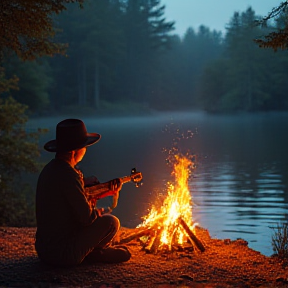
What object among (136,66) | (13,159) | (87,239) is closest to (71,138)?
(87,239)

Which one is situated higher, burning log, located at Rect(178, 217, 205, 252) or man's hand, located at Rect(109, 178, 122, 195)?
man's hand, located at Rect(109, 178, 122, 195)

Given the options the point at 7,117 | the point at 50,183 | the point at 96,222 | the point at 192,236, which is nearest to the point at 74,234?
the point at 96,222

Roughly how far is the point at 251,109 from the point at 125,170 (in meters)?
44.8

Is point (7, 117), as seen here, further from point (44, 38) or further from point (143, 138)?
point (143, 138)

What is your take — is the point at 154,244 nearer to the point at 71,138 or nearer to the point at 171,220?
the point at 171,220

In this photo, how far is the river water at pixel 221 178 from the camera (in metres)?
11.0

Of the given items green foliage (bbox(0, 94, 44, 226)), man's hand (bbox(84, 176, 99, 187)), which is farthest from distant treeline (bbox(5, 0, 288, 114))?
man's hand (bbox(84, 176, 99, 187))

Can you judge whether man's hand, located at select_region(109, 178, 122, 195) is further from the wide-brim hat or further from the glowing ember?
the glowing ember

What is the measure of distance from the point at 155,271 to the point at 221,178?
1263cm

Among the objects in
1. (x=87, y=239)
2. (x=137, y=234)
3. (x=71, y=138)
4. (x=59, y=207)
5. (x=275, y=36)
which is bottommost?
(x=137, y=234)

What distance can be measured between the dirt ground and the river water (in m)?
2.78

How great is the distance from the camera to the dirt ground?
186 inches

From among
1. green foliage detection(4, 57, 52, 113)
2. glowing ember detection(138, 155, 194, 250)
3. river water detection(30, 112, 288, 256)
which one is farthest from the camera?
green foliage detection(4, 57, 52, 113)

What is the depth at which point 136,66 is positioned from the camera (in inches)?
2835
